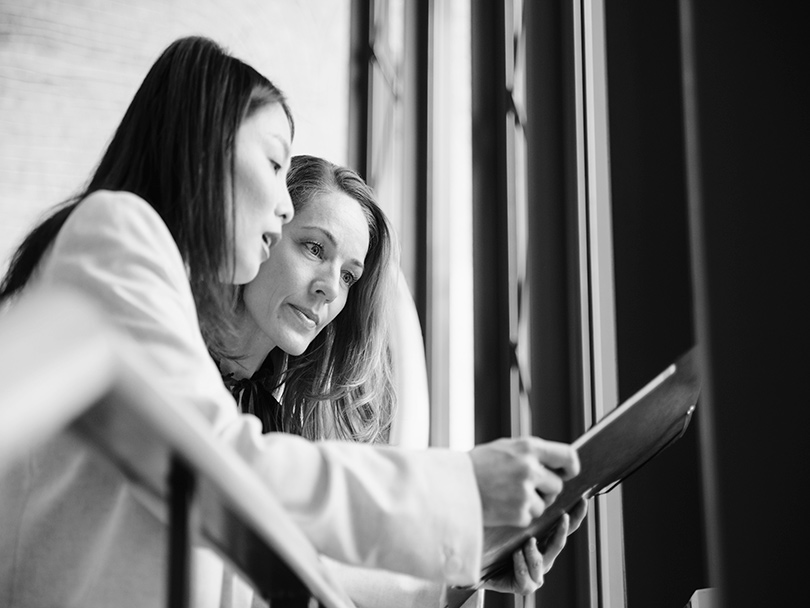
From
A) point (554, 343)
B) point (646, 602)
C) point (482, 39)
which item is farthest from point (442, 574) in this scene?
point (482, 39)

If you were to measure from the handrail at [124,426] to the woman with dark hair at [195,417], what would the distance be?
0.11 ft

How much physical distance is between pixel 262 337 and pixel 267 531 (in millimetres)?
1165

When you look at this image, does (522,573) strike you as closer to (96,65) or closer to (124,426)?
(124,426)

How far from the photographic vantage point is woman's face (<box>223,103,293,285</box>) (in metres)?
1.06

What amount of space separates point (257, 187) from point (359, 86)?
1.87m

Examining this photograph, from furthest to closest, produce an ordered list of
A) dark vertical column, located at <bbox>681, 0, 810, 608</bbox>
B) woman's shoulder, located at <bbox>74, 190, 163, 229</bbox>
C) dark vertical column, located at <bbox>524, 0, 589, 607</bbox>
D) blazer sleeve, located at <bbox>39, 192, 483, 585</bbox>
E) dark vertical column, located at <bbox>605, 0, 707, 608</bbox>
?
1. dark vertical column, located at <bbox>524, 0, 589, 607</bbox>
2. dark vertical column, located at <bbox>605, 0, 707, 608</bbox>
3. dark vertical column, located at <bbox>681, 0, 810, 608</bbox>
4. woman's shoulder, located at <bbox>74, 190, 163, 229</bbox>
5. blazer sleeve, located at <bbox>39, 192, 483, 585</bbox>

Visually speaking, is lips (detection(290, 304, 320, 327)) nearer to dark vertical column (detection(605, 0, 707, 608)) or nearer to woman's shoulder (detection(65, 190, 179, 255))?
dark vertical column (detection(605, 0, 707, 608))

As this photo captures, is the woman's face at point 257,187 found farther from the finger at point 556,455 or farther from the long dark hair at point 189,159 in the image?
the finger at point 556,455

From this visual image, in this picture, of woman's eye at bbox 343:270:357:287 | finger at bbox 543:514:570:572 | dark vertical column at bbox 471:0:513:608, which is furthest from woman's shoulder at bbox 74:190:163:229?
dark vertical column at bbox 471:0:513:608

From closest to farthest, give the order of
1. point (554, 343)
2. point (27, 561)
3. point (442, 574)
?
point (442, 574) → point (27, 561) → point (554, 343)

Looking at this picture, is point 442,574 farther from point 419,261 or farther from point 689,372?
point 419,261

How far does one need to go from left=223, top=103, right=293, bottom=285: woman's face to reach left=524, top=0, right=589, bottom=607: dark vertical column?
0.65 meters

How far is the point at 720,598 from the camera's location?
97 cm

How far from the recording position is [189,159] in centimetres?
104
